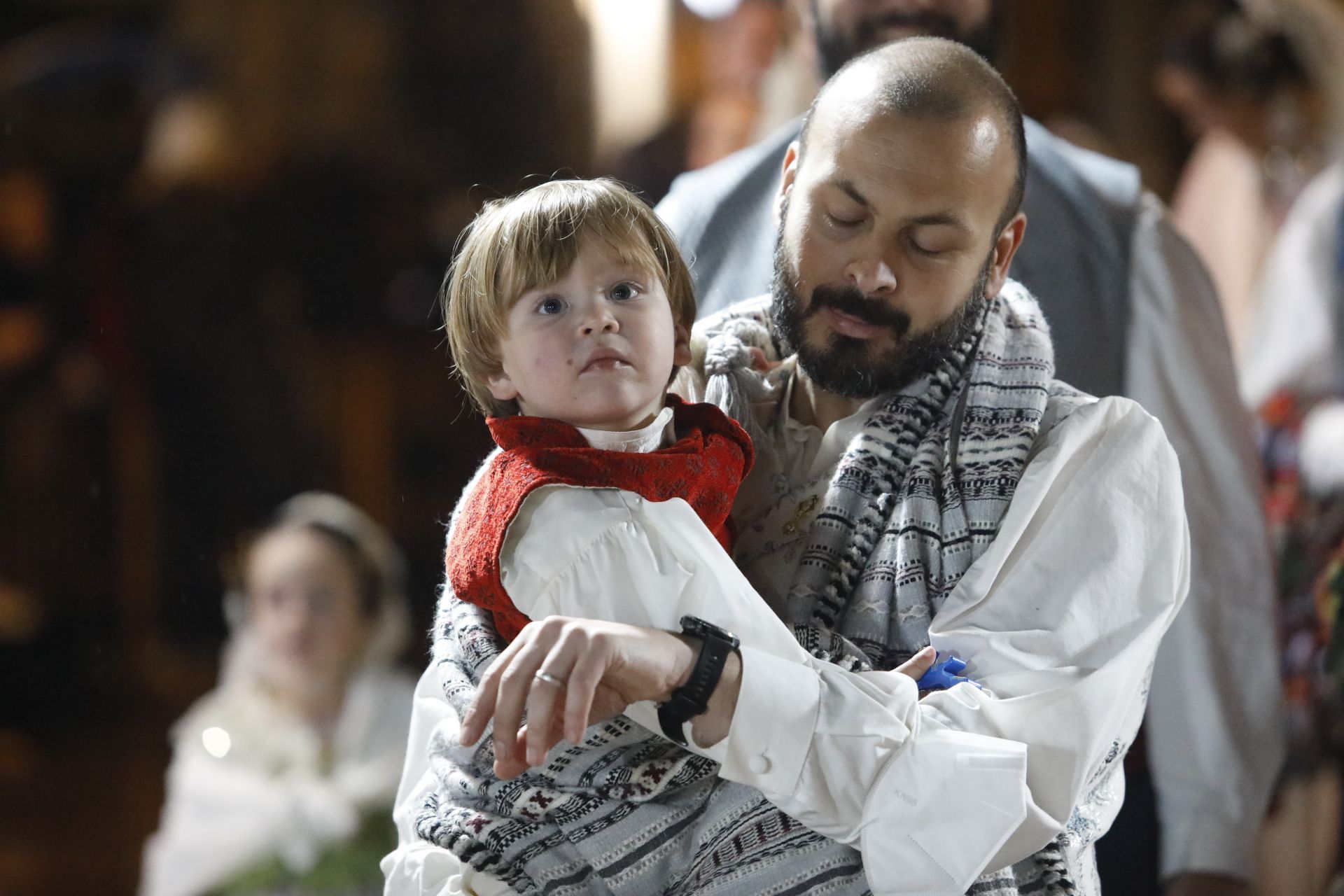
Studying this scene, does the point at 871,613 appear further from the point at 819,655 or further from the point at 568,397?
the point at 568,397

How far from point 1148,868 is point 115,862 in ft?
6.69

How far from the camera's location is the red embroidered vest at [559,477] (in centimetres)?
80

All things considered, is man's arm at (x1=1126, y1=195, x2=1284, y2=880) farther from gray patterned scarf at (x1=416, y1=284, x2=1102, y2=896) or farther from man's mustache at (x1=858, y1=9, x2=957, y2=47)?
gray patterned scarf at (x1=416, y1=284, x2=1102, y2=896)

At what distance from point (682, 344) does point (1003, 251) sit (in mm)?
231

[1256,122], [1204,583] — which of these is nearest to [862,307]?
[1204,583]

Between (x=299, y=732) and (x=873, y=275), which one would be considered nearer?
(x=873, y=275)

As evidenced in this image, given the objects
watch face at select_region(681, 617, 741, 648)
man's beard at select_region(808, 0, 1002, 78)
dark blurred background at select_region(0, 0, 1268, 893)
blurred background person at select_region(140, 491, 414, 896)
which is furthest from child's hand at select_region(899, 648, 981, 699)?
dark blurred background at select_region(0, 0, 1268, 893)

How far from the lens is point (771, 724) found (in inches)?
31.4

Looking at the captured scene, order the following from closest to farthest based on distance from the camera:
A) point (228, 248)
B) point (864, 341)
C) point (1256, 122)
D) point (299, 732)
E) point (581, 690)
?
point (581, 690) < point (864, 341) < point (299, 732) < point (1256, 122) < point (228, 248)

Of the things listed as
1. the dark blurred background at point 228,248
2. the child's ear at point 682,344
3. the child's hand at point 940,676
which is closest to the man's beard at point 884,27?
the child's ear at point 682,344

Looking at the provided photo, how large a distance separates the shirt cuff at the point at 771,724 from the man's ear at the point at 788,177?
34 centimetres

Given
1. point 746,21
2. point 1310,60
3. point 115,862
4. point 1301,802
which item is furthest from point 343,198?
point 1301,802

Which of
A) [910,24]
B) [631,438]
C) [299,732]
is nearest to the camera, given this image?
[631,438]

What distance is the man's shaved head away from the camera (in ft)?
2.95
